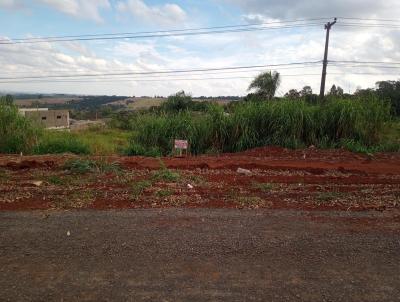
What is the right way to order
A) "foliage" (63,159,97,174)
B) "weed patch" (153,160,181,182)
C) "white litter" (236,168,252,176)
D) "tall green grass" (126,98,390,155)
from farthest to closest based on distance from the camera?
"tall green grass" (126,98,390,155) → "white litter" (236,168,252,176) → "foliage" (63,159,97,174) → "weed patch" (153,160,181,182)

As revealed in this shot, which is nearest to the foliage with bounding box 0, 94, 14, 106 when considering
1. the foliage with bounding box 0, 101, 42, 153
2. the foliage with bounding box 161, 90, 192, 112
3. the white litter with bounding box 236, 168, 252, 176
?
the foliage with bounding box 0, 101, 42, 153

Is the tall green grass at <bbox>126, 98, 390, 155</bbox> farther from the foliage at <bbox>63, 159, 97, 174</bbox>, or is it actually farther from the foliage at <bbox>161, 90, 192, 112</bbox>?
the foliage at <bbox>161, 90, 192, 112</bbox>

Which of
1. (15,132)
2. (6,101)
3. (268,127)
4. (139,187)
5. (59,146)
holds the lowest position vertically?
(59,146)

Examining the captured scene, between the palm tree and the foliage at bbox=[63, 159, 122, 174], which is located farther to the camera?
the palm tree

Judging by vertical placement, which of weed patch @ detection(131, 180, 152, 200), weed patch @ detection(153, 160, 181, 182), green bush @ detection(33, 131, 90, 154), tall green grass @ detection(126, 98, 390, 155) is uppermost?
tall green grass @ detection(126, 98, 390, 155)

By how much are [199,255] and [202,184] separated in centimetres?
308

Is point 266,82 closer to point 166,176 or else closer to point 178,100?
point 178,100

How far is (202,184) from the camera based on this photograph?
7.05 m

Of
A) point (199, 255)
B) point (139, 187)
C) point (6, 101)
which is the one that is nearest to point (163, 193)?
point (139, 187)

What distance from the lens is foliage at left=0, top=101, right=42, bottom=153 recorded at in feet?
41.3

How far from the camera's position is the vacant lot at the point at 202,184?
19.0 ft

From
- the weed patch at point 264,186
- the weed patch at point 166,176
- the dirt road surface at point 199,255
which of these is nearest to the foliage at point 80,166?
the weed patch at point 166,176

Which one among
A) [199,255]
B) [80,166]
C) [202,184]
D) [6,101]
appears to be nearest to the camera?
[199,255]

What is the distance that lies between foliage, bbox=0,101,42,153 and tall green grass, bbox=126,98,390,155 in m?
3.13
